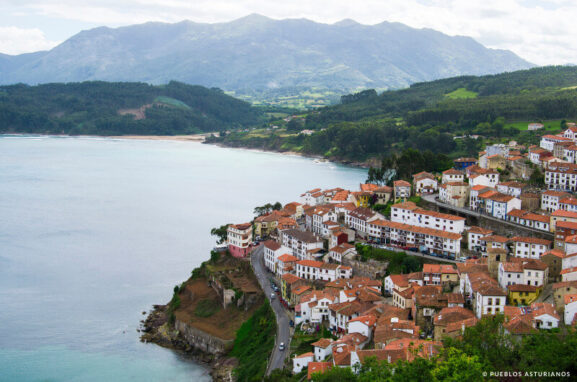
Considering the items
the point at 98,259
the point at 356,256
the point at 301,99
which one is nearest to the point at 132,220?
the point at 98,259

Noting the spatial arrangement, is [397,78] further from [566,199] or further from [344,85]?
[566,199]

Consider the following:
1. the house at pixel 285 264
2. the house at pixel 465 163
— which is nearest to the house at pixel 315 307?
the house at pixel 285 264

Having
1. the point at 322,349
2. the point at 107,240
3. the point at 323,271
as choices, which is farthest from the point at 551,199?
the point at 107,240

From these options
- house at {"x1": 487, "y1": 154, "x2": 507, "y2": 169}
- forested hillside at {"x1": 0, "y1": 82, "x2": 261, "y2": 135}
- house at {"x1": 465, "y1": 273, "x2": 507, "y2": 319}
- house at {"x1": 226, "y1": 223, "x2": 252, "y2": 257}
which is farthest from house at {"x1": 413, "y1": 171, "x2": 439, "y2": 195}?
forested hillside at {"x1": 0, "y1": 82, "x2": 261, "y2": 135}

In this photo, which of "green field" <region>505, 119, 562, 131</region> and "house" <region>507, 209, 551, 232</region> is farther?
"green field" <region>505, 119, 562, 131</region>

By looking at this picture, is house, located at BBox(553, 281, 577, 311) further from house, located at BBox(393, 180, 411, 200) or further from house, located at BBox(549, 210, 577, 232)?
house, located at BBox(393, 180, 411, 200)

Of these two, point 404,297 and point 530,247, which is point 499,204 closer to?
point 530,247
